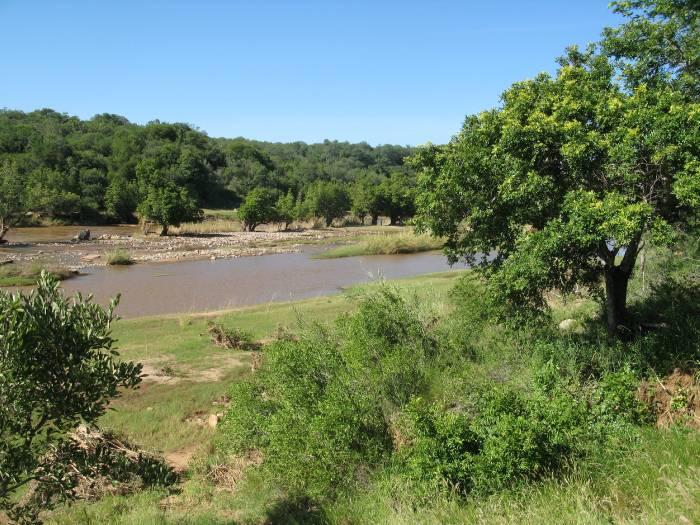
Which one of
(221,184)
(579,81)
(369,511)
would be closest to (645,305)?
(579,81)

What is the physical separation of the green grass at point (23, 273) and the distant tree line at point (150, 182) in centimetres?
2027

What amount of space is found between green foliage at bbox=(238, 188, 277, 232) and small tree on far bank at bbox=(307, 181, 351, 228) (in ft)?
30.9

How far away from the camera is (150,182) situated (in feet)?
258

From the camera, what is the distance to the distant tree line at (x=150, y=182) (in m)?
70.2

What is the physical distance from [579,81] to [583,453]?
7.13 m

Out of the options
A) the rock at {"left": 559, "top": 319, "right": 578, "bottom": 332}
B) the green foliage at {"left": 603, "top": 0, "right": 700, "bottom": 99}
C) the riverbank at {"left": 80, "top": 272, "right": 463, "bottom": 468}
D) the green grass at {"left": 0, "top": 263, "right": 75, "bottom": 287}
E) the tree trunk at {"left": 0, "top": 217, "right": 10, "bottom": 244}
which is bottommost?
the riverbank at {"left": 80, "top": 272, "right": 463, "bottom": 468}

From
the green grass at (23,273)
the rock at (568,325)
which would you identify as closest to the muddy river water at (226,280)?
the green grass at (23,273)

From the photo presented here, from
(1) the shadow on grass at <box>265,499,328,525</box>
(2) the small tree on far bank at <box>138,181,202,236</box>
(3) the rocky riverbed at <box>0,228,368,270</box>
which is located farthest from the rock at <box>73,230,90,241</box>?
(1) the shadow on grass at <box>265,499,328,525</box>

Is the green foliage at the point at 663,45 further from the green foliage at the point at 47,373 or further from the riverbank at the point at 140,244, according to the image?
the riverbank at the point at 140,244

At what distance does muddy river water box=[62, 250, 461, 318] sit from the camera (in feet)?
104

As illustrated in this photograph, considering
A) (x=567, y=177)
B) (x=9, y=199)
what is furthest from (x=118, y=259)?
(x=567, y=177)

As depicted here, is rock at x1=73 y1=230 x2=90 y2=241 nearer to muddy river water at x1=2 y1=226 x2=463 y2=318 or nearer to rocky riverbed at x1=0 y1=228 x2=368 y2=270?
rocky riverbed at x1=0 y1=228 x2=368 y2=270

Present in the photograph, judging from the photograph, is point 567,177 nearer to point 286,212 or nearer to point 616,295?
point 616,295

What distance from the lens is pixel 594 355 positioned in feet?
36.3
